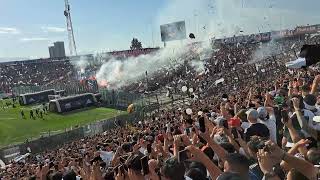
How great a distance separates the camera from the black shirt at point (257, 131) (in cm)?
717

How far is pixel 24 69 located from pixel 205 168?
111269mm

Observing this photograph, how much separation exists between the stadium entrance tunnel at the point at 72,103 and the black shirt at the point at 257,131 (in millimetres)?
49372

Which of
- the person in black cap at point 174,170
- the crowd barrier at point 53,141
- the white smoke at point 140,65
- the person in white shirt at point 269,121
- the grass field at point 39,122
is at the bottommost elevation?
the grass field at point 39,122

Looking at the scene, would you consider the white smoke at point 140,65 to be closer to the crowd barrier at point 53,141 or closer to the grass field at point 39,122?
the grass field at point 39,122

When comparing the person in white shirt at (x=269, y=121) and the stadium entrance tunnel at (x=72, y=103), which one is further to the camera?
the stadium entrance tunnel at (x=72, y=103)

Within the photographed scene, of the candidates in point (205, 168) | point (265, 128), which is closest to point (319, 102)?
point (265, 128)

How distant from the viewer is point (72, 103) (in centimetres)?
5625

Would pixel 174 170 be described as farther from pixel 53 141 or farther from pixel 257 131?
pixel 53 141

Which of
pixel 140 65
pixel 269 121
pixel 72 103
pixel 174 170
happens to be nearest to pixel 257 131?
pixel 269 121

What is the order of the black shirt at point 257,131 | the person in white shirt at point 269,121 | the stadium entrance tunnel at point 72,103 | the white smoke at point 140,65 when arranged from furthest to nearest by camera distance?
the white smoke at point 140,65, the stadium entrance tunnel at point 72,103, the person in white shirt at point 269,121, the black shirt at point 257,131

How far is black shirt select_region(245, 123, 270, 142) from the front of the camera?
7.17m

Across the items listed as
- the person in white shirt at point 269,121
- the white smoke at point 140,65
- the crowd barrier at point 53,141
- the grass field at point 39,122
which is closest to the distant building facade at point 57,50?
the white smoke at point 140,65

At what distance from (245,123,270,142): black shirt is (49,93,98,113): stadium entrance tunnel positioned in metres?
49.4

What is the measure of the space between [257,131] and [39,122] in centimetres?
4600
